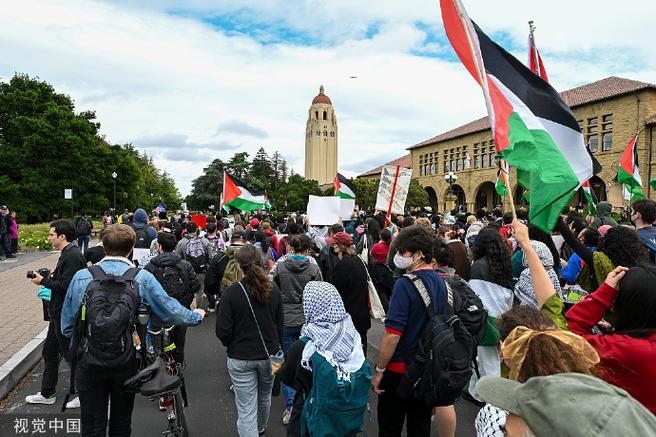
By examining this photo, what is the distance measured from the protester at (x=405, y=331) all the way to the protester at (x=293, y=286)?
1778 mm

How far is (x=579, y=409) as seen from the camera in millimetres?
1141

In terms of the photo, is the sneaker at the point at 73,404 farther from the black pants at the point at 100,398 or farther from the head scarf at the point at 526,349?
the head scarf at the point at 526,349

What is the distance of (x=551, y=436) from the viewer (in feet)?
3.86

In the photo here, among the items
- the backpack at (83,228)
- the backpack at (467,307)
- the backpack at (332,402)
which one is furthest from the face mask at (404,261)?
the backpack at (83,228)

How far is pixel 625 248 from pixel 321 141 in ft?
375

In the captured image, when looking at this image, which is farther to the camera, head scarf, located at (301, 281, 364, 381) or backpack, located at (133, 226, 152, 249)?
backpack, located at (133, 226, 152, 249)

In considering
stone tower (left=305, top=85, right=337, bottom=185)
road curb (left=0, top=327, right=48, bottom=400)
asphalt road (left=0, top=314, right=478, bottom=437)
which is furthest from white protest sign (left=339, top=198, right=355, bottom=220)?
stone tower (left=305, top=85, right=337, bottom=185)

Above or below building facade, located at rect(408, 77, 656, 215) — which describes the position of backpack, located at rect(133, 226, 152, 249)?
below

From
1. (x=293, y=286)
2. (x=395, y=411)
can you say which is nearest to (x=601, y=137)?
(x=293, y=286)

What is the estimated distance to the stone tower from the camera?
380ft

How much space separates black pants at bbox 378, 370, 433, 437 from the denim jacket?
165 cm

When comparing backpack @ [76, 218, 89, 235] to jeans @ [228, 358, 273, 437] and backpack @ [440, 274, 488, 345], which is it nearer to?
jeans @ [228, 358, 273, 437]

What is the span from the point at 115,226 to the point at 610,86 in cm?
4274

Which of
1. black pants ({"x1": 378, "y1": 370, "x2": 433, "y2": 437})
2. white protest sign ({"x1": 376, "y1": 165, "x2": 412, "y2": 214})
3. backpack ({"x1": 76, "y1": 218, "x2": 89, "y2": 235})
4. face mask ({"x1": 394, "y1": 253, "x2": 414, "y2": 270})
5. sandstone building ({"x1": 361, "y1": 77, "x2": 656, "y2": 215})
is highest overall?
sandstone building ({"x1": 361, "y1": 77, "x2": 656, "y2": 215})
